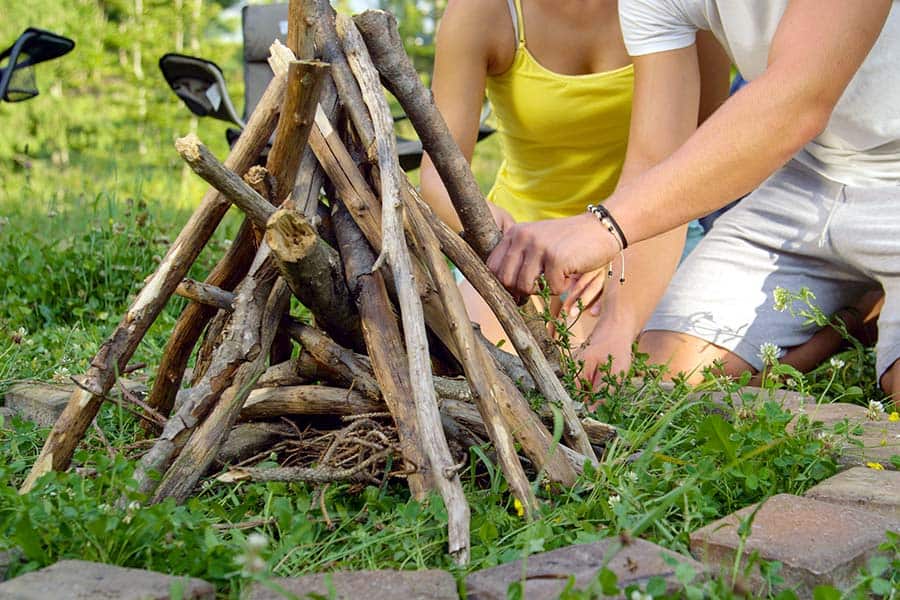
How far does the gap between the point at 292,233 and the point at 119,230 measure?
2309mm

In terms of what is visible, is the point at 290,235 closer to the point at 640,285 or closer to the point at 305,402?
the point at 305,402

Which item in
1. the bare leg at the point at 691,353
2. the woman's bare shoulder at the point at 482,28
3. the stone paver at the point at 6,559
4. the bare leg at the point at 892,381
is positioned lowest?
the bare leg at the point at 691,353

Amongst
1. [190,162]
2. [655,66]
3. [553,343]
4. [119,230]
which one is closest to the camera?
[190,162]

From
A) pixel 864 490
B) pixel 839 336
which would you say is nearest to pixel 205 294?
pixel 864 490

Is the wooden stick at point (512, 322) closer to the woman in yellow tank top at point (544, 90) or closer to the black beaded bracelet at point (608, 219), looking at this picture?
the black beaded bracelet at point (608, 219)

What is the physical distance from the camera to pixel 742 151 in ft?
6.83

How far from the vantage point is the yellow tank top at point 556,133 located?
309 cm

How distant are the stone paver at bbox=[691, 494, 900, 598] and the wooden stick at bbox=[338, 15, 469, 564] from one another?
1.17 ft

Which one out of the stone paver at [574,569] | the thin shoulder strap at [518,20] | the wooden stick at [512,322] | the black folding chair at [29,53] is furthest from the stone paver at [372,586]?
the black folding chair at [29,53]

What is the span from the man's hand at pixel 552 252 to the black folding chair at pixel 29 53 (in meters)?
3.10

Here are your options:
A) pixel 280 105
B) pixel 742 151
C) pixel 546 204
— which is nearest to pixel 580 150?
pixel 546 204

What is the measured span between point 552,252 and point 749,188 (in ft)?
1.67

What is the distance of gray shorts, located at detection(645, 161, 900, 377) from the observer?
2885 millimetres

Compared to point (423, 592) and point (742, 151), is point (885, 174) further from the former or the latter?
point (423, 592)
